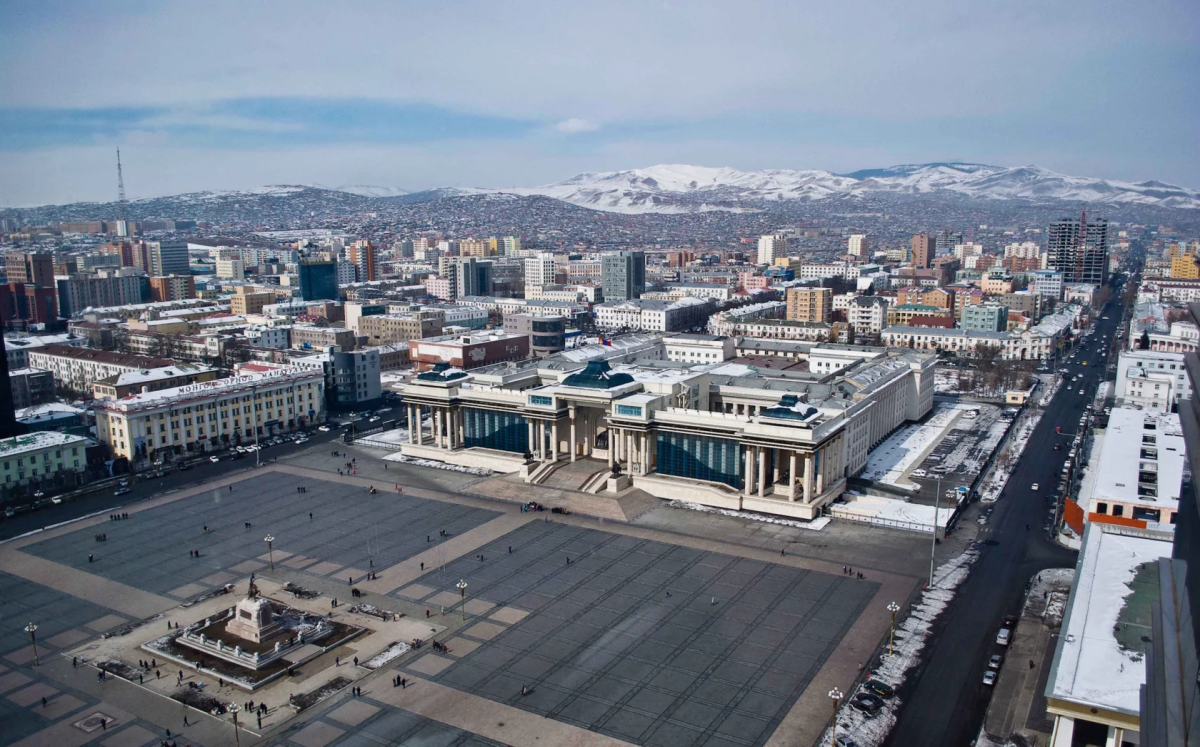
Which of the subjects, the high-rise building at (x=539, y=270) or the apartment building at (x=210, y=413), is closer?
the apartment building at (x=210, y=413)

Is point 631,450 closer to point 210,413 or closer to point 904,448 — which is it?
point 904,448

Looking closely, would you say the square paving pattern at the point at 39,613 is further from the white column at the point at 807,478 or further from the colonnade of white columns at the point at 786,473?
the white column at the point at 807,478

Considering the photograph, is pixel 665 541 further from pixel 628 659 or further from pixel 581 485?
pixel 628 659

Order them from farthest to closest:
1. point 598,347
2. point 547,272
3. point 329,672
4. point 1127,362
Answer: point 547,272 → point 598,347 → point 1127,362 → point 329,672

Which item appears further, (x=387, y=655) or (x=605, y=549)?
(x=605, y=549)

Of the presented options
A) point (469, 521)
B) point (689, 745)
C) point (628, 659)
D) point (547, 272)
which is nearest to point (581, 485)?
point (469, 521)

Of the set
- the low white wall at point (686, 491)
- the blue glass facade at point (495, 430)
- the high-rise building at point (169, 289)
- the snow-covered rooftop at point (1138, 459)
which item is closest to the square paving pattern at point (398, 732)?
the low white wall at point (686, 491)

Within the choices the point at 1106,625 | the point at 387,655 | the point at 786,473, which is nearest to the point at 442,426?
the point at 786,473
